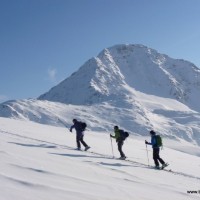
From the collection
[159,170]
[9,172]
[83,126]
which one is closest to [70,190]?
[9,172]

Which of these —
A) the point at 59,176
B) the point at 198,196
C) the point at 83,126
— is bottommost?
the point at 198,196

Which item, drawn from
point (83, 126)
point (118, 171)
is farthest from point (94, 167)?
point (83, 126)

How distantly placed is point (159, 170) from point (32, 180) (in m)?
9.41

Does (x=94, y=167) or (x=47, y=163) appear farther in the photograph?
(x=94, y=167)

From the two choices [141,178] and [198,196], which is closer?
[198,196]

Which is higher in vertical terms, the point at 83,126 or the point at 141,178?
the point at 83,126

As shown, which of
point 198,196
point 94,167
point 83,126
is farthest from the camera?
point 83,126

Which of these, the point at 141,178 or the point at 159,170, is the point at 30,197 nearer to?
the point at 141,178

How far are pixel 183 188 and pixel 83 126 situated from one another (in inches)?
398

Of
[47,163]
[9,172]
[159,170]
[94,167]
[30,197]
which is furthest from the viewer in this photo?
[159,170]

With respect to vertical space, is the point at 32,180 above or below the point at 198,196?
above

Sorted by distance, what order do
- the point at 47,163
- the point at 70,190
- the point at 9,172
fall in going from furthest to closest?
the point at 47,163 < the point at 9,172 < the point at 70,190

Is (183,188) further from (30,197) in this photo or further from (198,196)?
(30,197)

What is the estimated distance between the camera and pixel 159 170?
19703 millimetres
